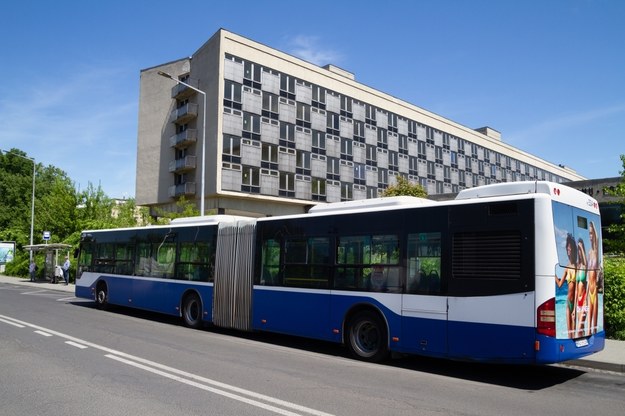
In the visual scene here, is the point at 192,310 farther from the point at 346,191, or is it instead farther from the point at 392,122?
the point at 392,122

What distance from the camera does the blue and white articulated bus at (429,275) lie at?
8078mm

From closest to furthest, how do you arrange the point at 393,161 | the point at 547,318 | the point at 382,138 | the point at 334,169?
the point at 547,318 → the point at 334,169 → the point at 382,138 → the point at 393,161

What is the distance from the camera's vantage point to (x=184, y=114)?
1906 inches

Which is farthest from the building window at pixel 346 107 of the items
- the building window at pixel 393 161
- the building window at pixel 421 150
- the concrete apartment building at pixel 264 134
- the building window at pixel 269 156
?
the building window at pixel 421 150

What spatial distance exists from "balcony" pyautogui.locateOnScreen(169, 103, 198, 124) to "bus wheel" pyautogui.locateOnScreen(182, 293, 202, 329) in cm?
3555

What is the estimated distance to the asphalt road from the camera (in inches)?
251

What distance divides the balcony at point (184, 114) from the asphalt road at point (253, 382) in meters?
37.7

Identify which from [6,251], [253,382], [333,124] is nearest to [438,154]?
[333,124]

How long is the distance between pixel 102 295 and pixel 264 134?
30.8 meters

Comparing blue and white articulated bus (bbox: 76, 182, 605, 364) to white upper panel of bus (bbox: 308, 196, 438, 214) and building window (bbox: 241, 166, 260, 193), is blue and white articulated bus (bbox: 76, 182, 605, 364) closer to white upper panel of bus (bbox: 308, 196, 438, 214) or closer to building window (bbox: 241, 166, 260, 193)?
white upper panel of bus (bbox: 308, 196, 438, 214)

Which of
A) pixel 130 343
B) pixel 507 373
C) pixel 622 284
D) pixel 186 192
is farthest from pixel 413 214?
pixel 186 192

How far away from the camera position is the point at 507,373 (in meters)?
9.30

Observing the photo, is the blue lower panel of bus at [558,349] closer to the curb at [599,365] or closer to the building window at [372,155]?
the curb at [599,365]

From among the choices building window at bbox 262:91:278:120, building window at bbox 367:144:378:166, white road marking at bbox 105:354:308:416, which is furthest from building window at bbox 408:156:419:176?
white road marking at bbox 105:354:308:416
